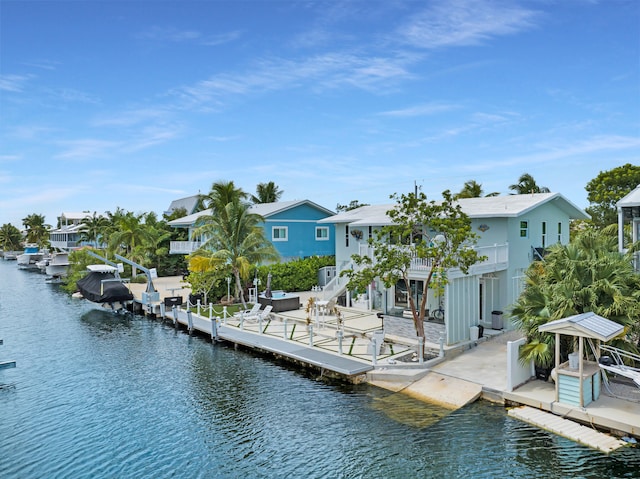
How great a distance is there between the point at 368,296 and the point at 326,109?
1247cm

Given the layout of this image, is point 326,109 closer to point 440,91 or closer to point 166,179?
point 440,91

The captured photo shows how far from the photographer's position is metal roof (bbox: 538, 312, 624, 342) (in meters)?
11.1

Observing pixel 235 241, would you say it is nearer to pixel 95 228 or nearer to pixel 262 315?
pixel 262 315

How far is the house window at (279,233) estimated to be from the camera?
35969 mm

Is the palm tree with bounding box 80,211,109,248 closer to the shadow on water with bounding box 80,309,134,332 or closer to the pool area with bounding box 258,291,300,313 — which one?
the shadow on water with bounding box 80,309,134,332

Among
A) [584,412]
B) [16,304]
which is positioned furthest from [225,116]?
[584,412]

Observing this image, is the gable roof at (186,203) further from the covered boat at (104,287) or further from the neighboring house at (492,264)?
the neighboring house at (492,264)

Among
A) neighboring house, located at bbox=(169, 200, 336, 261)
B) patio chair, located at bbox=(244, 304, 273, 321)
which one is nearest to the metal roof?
patio chair, located at bbox=(244, 304, 273, 321)

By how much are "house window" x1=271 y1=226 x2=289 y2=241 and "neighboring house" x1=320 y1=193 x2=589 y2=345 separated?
11817mm

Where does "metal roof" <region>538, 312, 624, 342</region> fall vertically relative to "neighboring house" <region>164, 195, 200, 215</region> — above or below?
below

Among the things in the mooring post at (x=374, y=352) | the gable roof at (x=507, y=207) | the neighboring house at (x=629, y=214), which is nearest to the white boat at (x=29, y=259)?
the gable roof at (x=507, y=207)

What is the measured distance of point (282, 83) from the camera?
26.1 metres

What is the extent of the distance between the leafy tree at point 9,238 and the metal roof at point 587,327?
4663 inches

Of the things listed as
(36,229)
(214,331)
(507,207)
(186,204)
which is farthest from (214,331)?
(36,229)
